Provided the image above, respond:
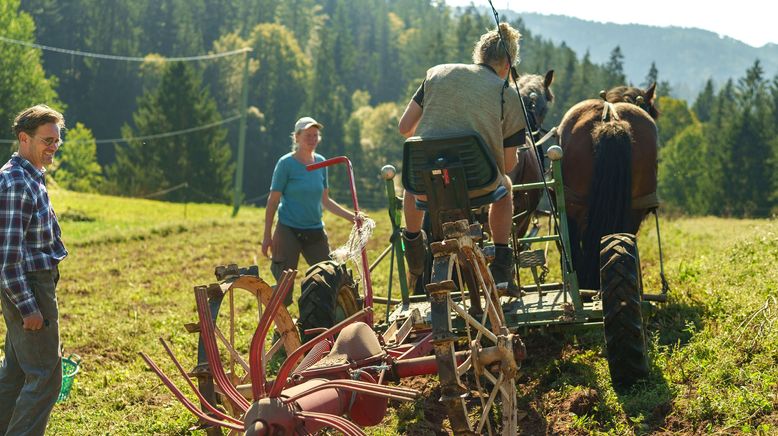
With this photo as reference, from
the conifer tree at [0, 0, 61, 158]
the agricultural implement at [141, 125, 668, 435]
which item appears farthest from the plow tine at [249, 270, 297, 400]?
the conifer tree at [0, 0, 61, 158]

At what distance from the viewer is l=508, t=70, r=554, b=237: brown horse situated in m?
9.19

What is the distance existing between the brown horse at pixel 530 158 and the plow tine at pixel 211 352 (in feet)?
16.3

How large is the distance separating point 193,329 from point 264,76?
328 feet

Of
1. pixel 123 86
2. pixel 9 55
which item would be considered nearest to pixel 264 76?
pixel 123 86

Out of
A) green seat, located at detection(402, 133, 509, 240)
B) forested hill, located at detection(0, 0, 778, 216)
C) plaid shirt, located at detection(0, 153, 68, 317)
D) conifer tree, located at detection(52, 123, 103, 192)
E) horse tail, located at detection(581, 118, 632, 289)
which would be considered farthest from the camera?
conifer tree, located at detection(52, 123, 103, 192)

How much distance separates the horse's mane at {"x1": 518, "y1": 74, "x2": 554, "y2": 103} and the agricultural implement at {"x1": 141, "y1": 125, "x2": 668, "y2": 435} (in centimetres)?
282

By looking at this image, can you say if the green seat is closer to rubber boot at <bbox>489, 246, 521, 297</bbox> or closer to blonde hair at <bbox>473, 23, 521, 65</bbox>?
rubber boot at <bbox>489, 246, 521, 297</bbox>

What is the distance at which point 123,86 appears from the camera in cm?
9181

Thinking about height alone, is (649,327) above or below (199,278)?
above

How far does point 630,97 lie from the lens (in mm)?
9742

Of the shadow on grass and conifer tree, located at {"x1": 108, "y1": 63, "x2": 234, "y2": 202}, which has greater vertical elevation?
the shadow on grass

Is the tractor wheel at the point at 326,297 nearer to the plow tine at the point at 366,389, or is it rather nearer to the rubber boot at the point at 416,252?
the rubber boot at the point at 416,252

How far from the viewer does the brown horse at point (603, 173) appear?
7930 mm

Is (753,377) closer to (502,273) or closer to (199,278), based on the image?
(502,273)
